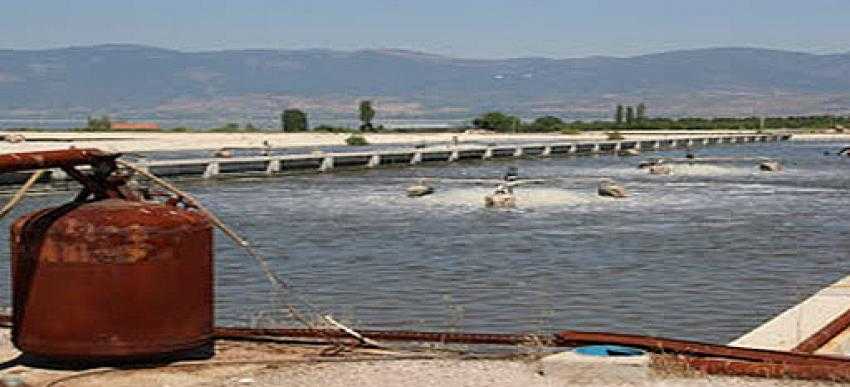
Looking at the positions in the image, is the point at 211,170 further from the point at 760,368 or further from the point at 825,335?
the point at 760,368

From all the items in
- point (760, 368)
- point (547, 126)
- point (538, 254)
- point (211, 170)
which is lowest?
point (547, 126)

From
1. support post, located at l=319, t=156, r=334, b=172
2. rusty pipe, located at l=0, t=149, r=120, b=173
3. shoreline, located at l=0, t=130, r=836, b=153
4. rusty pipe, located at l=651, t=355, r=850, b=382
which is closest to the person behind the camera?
rusty pipe, located at l=651, t=355, r=850, b=382

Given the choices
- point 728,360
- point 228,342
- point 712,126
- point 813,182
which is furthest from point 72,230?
point 712,126

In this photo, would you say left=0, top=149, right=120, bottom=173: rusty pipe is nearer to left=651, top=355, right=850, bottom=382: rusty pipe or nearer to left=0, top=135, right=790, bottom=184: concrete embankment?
left=651, top=355, right=850, bottom=382: rusty pipe

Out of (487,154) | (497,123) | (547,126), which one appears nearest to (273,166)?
(487,154)

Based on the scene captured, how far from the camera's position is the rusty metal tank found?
845 centimetres

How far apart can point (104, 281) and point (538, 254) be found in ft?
46.4

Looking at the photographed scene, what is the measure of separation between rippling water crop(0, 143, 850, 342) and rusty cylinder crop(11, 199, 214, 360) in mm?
5235

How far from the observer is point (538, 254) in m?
22.2

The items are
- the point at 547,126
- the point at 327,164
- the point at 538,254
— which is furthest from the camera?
the point at 547,126

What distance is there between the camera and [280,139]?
9906 centimetres

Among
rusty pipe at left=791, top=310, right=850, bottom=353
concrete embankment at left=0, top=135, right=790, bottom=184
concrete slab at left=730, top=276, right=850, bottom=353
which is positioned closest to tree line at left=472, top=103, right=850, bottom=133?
concrete embankment at left=0, top=135, right=790, bottom=184

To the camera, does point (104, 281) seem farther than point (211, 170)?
No

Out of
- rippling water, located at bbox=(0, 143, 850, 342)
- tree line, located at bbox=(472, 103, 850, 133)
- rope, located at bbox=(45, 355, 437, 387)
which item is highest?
rope, located at bbox=(45, 355, 437, 387)
